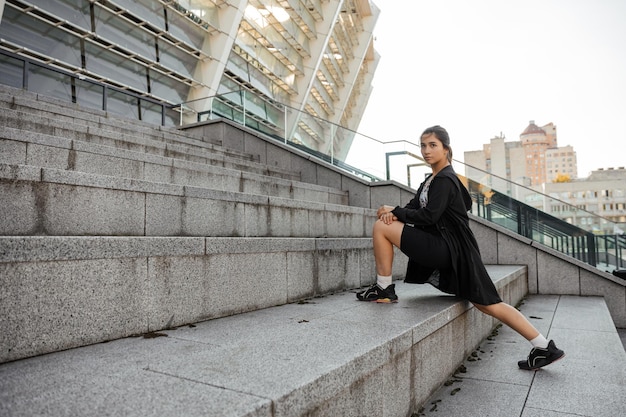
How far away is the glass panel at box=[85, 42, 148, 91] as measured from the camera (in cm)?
1819

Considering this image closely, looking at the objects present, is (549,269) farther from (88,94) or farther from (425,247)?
(88,94)

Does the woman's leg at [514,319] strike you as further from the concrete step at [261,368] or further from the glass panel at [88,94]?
the glass panel at [88,94]

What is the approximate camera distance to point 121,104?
62.7 feet

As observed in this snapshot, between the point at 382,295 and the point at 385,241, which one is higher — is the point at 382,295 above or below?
below

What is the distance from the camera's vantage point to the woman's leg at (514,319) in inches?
140

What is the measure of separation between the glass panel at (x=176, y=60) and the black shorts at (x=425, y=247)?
806 inches

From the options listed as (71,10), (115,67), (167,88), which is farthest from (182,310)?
(167,88)

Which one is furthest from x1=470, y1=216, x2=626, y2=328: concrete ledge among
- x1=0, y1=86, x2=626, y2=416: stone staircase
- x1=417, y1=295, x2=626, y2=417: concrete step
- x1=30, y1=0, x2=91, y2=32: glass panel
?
x1=30, y1=0, x2=91, y2=32: glass panel

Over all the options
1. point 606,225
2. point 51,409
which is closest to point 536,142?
point 606,225

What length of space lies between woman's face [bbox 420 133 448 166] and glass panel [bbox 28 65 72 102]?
15.0 metres

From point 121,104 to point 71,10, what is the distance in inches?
154

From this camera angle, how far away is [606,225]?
9.01 m

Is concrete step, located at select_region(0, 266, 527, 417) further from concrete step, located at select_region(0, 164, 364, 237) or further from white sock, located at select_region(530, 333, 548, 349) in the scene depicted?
concrete step, located at select_region(0, 164, 364, 237)

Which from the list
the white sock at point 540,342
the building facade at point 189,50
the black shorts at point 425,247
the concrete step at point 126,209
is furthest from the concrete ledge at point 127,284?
the building facade at point 189,50
